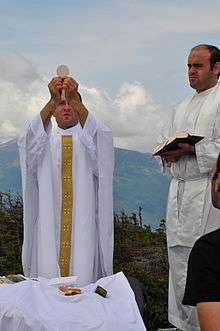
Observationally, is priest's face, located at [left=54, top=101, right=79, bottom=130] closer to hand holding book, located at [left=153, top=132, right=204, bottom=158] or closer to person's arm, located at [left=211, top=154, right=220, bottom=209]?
hand holding book, located at [left=153, top=132, right=204, bottom=158]

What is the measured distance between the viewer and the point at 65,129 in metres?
5.48

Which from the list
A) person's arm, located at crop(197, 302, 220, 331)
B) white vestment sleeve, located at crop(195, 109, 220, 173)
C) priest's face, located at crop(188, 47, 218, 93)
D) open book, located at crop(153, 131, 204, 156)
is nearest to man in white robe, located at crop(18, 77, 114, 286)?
open book, located at crop(153, 131, 204, 156)

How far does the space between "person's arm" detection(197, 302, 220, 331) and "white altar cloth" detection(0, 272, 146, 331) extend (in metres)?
1.86

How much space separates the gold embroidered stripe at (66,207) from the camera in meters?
5.37

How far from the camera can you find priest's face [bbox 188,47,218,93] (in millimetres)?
5359

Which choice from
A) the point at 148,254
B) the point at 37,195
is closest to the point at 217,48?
the point at 37,195

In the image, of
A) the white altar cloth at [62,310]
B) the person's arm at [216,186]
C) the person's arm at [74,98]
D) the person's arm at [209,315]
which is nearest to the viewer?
the person's arm at [209,315]

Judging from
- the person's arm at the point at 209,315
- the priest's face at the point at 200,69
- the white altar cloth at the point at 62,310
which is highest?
the priest's face at the point at 200,69

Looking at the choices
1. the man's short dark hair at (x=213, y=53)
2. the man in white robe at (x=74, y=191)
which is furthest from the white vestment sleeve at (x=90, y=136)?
the man's short dark hair at (x=213, y=53)

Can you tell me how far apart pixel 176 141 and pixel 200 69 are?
25.4 inches

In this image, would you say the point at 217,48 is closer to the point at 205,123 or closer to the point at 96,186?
the point at 205,123

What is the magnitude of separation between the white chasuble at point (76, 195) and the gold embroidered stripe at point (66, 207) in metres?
0.02

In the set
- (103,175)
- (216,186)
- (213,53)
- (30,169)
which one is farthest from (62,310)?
(213,53)

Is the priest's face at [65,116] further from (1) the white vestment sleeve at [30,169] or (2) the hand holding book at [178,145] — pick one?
(2) the hand holding book at [178,145]
